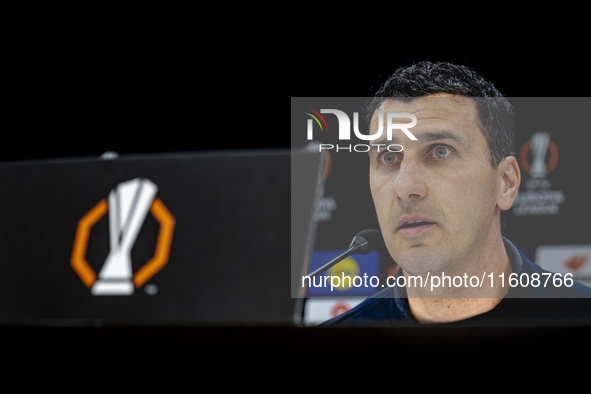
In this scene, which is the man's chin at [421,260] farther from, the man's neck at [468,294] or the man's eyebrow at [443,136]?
the man's eyebrow at [443,136]

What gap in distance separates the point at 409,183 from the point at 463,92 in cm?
27

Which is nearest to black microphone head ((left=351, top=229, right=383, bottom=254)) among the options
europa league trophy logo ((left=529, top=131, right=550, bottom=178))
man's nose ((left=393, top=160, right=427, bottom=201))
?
man's nose ((left=393, top=160, right=427, bottom=201))

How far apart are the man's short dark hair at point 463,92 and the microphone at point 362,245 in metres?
0.28

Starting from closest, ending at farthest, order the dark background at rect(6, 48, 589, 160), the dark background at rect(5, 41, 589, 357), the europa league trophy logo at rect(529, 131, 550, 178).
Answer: the europa league trophy logo at rect(529, 131, 550, 178) → the dark background at rect(5, 41, 589, 357) → the dark background at rect(6, 48, 589, 160)

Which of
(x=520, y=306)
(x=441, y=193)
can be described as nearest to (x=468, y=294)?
(x=520, y=306)

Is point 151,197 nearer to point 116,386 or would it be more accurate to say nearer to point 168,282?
point 168,282

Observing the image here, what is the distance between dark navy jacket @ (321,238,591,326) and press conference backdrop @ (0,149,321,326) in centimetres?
22

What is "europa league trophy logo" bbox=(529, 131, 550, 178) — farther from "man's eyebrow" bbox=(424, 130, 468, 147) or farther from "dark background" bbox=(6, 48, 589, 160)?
"dark background" bbox=(6, 48, 589, 160)

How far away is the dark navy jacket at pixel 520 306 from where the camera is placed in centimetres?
111

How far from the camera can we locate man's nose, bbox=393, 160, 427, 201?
1.18 meters

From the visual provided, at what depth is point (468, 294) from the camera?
1.15 metres

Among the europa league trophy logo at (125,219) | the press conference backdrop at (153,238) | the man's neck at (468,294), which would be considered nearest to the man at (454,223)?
the man's neck at (468,294)

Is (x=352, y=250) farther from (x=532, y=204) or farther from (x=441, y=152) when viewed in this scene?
(x=532, y=204)

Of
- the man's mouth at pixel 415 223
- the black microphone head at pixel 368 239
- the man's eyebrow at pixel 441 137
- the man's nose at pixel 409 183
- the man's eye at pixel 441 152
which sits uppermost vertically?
the man's eyebrow at pixel 441 137
